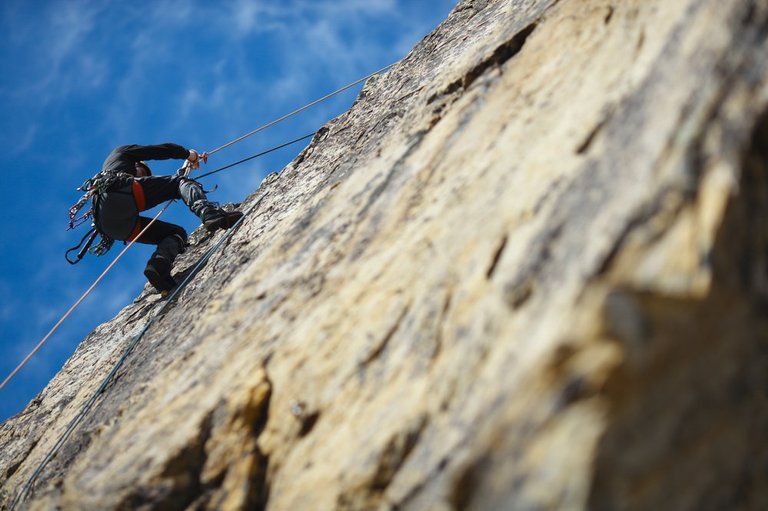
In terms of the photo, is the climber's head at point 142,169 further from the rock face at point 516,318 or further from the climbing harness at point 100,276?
the rock face at point 516,318

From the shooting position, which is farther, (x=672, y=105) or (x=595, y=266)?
(x=672, y=105)

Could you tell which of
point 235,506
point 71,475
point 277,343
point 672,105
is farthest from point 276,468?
point 672,105

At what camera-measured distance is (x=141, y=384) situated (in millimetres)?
4781

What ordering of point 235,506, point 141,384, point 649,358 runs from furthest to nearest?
1. point 141,384
2. point 235,506
3. point 649,358

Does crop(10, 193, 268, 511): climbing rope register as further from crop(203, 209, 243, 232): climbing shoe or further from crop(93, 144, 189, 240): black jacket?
crop(93, 144, 189, 240): black jacket

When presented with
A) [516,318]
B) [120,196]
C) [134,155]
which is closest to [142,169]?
[134,155]

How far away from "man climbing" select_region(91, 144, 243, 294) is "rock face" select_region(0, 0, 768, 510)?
78.1 inches

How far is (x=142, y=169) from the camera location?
788 cm

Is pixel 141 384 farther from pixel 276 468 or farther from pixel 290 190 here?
pixel 290 190

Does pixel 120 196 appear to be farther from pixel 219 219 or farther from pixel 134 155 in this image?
pixel 219 219

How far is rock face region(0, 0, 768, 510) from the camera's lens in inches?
104

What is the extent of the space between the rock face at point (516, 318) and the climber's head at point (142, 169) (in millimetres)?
3288

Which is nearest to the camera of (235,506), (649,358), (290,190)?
(649,358)

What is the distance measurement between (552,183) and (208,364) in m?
2.33
